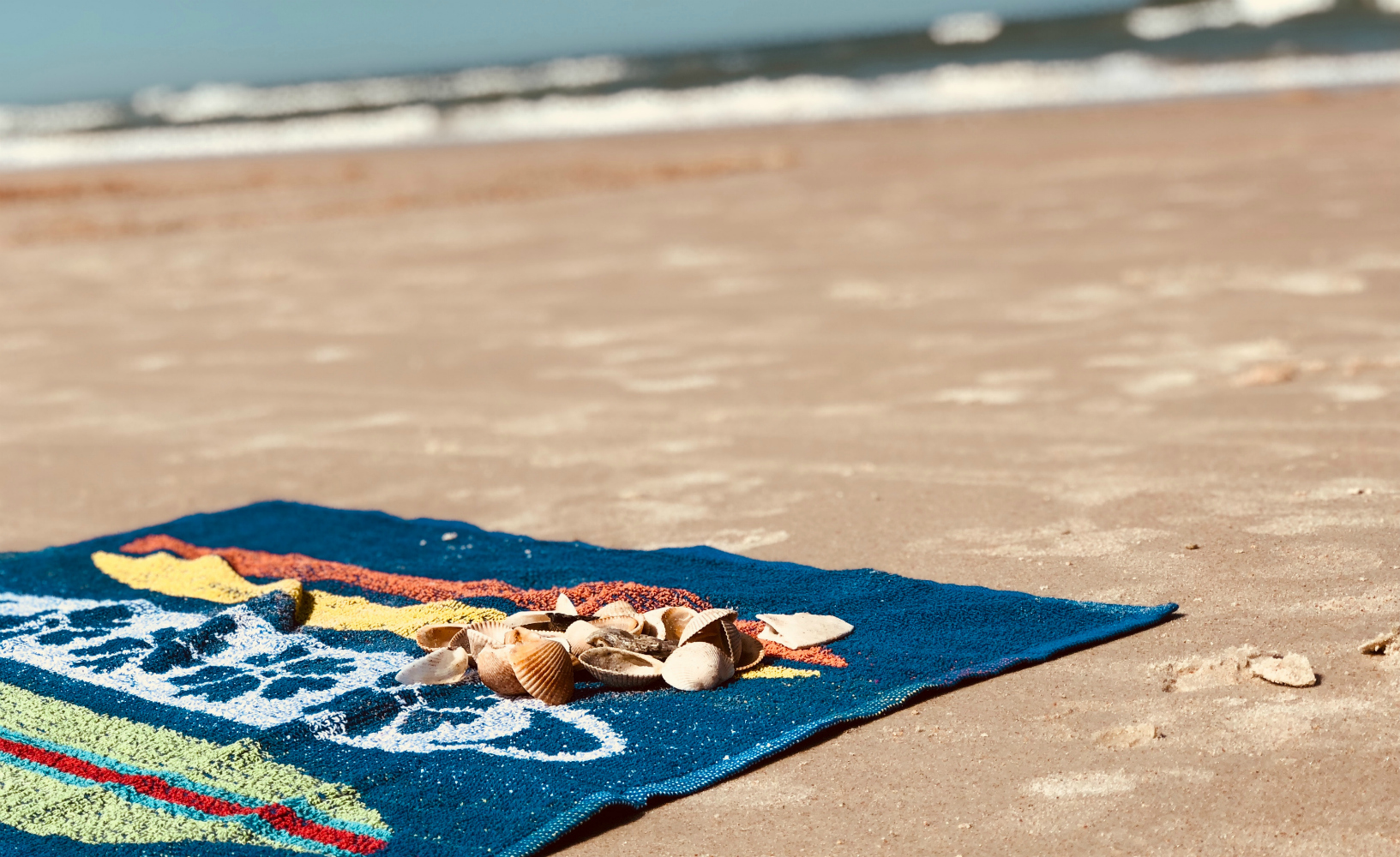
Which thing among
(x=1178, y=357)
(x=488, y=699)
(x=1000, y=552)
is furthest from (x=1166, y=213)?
(x=488, y=699)

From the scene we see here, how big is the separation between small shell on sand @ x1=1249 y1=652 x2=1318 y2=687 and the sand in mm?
64

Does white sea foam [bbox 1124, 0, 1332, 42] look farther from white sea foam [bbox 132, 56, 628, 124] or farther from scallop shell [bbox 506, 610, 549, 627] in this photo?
scallop shell [bbox 506, 610, 549, 627]

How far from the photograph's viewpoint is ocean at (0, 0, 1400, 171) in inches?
961

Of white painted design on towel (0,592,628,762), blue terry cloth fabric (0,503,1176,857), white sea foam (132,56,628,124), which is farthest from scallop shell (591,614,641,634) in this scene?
white sea foam (132,56,628,124)

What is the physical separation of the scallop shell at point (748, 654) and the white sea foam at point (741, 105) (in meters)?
19.0

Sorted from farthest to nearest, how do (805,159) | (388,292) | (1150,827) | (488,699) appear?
1. (805,159)
2. (388,292)
3. (488,699)
4. (1150,827)

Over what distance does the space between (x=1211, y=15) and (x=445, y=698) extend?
4021 cm

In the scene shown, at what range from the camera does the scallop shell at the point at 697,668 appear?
3.24 meters

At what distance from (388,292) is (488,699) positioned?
6778 mm

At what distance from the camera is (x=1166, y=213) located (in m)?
9.85

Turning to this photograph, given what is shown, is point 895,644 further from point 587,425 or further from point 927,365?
point 927,365

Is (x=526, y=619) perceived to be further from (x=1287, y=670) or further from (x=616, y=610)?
(x=1287, y=670)

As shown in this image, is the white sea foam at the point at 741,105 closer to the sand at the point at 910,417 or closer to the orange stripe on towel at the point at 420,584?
the sand at the point at 910,417

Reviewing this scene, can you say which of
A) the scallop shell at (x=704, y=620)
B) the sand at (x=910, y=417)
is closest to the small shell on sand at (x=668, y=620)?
the scallop shell at (x=704, y=620)
